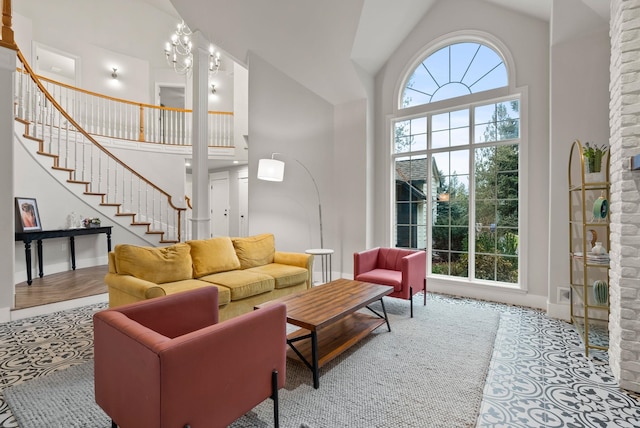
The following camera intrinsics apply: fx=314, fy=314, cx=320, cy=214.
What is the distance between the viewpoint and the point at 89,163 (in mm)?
6504

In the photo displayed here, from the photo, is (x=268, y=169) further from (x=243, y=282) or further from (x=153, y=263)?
(x=153, y=263)

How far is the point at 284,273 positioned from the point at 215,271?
2.66 feet

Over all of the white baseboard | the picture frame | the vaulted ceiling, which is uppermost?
the vaulted ceiling

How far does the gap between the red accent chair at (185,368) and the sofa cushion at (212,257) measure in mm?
1699

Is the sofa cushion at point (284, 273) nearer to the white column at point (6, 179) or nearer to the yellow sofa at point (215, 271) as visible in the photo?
the yellow sofa at point (215, 271)

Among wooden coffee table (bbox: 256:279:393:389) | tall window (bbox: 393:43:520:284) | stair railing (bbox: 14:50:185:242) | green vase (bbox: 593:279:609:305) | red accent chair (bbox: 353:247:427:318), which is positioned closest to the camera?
wooden coffee table (bbox: 256:279:393:389)

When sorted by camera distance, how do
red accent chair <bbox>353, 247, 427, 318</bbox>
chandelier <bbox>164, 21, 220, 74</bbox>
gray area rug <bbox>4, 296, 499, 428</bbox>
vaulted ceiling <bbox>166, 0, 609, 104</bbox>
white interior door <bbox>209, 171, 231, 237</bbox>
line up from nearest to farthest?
gray area rug <bbox>4, 296, 499, 428</bbox>, red accent chair <bbox>353, 247, 427, 318</bbox>, vaulted ceiling <bbox>166, 0, 609, 104</bbox>, chandelier <bbox>164, 21, 220, 74</bbox>, white interior door <bbox>209, 171, 231, 237</bbox>

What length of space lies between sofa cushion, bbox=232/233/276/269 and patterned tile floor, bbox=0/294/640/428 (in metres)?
1.73

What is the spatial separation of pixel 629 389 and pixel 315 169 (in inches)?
176

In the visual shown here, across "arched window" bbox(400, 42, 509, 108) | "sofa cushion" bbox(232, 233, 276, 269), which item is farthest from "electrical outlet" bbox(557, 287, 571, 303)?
"sofa cushion" bbox(232, 233, 276, 269)

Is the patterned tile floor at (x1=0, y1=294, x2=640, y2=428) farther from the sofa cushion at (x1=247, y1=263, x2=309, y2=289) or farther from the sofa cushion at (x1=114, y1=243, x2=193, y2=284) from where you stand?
the sofa cushion at (x1=247, y1=263, x2=309, y2=289)

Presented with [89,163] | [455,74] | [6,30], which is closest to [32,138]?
[89,163]

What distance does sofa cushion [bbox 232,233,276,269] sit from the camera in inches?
160

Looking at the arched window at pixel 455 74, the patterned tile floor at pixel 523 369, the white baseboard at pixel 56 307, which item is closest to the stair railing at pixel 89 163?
the white baseboard at pixel 56 307
